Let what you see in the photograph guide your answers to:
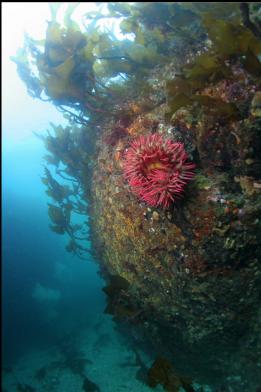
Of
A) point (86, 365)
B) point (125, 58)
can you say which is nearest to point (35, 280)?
point (86, 365)

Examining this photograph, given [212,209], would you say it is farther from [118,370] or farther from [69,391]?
[69,391]

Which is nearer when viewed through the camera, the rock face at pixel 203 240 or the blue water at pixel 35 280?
the rock face at pixel 203 240

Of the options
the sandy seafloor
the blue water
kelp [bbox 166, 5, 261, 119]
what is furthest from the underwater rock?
the blue water

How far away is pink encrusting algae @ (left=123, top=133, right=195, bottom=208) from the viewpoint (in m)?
3.87

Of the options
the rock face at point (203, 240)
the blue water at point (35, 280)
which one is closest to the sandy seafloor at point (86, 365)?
the blue water at point (35, 280)

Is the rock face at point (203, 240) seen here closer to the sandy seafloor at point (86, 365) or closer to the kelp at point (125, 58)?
the kelp at point (125, 58)

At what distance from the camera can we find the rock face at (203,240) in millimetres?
3984

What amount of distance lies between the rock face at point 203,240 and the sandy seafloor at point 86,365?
10.1 ft

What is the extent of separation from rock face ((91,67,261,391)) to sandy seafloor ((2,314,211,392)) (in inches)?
122

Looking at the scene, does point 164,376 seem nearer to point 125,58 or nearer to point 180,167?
point 180,167

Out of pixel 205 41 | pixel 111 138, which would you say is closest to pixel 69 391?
pixel 111 138

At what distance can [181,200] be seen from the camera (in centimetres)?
424

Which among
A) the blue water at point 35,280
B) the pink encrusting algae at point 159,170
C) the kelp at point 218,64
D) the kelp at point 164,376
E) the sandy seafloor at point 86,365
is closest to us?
the kelp at point 218,64

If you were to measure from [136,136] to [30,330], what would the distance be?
1407 centimetres
